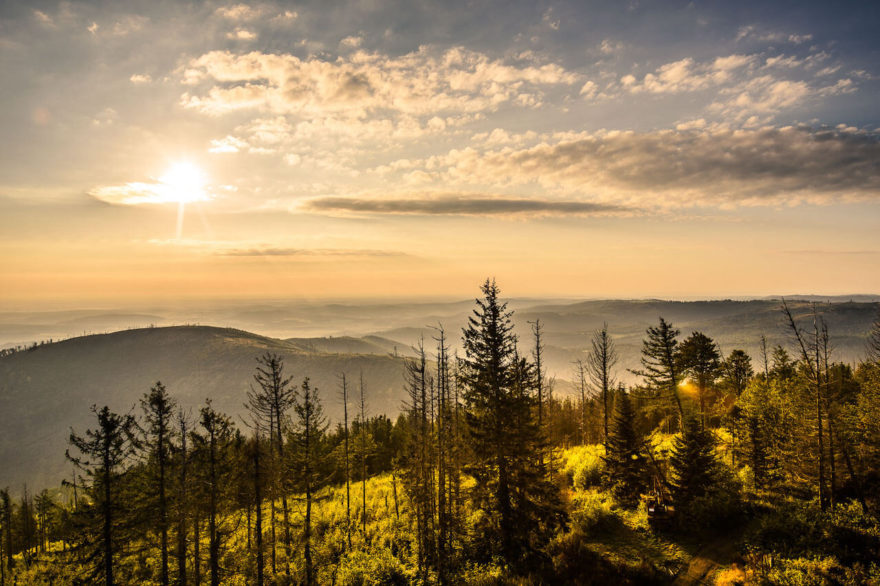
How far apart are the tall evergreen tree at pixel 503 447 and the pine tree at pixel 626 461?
6147 millimetres

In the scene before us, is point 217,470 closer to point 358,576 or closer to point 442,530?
point 358,576

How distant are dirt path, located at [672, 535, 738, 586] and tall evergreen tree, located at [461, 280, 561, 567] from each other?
666 cm

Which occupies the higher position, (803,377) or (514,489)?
(803,377)

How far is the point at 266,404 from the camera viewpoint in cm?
3059

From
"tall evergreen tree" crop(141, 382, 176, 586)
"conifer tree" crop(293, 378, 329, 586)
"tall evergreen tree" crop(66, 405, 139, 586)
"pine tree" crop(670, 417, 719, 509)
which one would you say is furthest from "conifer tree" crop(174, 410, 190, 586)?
"pine tree" crop(670, 417, 719, 509)

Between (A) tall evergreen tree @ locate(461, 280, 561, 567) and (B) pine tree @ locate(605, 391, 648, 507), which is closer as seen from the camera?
(A) tall evergreen tree @ locate(461, 280, 561, 567)

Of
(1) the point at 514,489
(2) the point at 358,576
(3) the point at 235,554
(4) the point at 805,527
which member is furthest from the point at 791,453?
(3) the point at 235,554

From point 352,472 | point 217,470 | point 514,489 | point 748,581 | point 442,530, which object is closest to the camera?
point 748,581

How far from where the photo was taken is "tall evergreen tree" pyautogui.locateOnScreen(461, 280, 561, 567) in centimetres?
2400

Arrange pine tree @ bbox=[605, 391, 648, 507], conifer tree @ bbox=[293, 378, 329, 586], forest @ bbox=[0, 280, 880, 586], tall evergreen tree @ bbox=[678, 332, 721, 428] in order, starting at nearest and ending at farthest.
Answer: forest @ bbox=[0, 280, 880, 586], pine tree @ bbox=[605, 391, 648, 507], conifer tree @ bbox=[293, 378, 329, 586], tall evergreen tree @ bbox=[678, 332, 721, 428]

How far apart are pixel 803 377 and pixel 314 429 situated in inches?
1461

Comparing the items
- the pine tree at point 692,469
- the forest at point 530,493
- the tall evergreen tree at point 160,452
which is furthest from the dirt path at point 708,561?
the tall evergreen tree at point 160,452

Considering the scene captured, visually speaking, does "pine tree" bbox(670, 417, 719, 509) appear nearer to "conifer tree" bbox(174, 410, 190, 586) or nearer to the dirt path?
the dirt path

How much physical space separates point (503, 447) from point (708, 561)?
1111 centimetres
